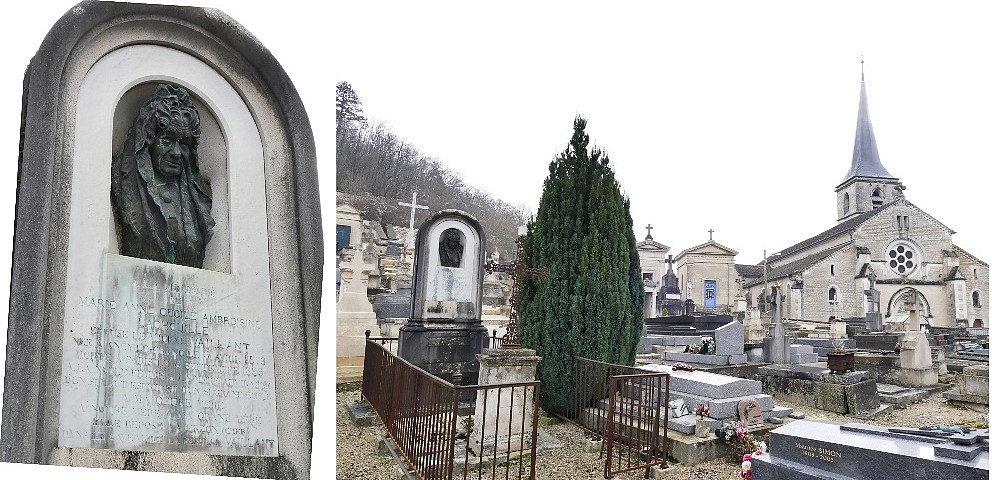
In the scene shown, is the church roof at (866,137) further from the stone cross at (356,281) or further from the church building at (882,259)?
the stone cross at (356,281)

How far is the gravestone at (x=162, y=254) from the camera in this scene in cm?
203

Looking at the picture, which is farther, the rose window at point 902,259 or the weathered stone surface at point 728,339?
the weathered stone surface at point 728,339

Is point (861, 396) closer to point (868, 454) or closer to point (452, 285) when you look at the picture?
point (868, 454)

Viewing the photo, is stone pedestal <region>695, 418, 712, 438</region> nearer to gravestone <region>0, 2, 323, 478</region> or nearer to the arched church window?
gravestone <region>0, 2, 323, 478</region>

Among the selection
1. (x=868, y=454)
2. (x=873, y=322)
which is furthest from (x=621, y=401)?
(x=873, y=322)

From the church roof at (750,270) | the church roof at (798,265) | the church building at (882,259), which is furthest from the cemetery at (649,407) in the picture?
the church roof at (750,270)

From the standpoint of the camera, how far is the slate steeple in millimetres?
4930

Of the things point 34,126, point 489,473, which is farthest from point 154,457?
point 489,473

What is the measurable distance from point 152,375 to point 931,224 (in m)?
6.03

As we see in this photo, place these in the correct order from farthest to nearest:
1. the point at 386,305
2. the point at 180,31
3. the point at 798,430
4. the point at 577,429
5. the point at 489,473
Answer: the point at 386,305 → the point at 577,429 → the point at 489,473 → the point at 798,430 → the point at 180,31

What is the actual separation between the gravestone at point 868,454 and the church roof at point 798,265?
439 inches

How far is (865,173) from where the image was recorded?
7.26 metres

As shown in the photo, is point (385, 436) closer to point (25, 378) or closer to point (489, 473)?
point (489, 473)

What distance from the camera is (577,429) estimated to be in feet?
19.3
